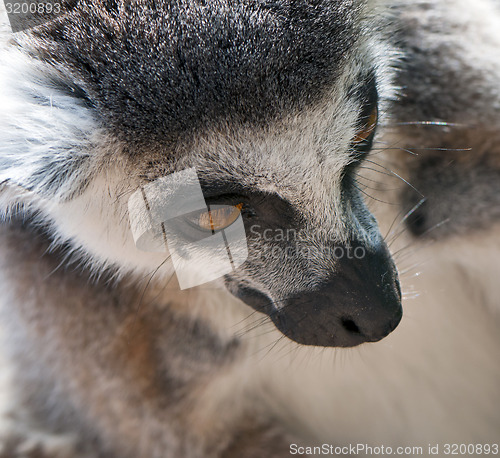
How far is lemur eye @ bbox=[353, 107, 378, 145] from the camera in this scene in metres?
1.18

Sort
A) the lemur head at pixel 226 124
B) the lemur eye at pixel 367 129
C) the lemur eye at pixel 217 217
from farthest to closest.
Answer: the lemur eye at pixel 367 129, the lemur eye at pixel 217 217, the lemur head at pixel 226 124

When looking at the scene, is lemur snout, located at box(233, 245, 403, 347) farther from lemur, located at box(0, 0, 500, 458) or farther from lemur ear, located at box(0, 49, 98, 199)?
lemur ear, located at box(0, 49, 98, 199)

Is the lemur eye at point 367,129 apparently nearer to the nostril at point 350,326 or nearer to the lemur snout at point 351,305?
the lemur snout at point 351,305

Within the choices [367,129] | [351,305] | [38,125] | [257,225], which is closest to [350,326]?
[351,305]

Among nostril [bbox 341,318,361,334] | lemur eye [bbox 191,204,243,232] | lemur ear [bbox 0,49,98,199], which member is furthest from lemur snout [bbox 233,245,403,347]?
lemur ear [bbox 0,49,98,199]

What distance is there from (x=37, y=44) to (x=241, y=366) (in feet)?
3.92

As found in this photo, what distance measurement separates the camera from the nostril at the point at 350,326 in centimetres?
112

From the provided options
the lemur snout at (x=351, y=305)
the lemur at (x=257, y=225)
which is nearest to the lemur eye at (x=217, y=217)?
the lemur at (x=257, y=225)

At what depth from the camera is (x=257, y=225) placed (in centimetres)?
109

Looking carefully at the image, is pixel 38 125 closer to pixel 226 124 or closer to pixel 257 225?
pixel 226 124

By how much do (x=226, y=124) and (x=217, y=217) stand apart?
0.19 metres

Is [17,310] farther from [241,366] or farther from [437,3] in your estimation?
[437,3]

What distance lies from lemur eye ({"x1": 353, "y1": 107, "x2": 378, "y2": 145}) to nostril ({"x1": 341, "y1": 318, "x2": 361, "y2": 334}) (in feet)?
1.29

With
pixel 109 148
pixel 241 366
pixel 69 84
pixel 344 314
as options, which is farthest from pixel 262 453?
pixel 69 84
